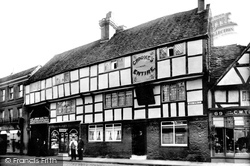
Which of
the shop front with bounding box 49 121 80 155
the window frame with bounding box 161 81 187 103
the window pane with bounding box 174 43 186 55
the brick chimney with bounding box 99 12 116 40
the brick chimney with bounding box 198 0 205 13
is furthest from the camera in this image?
the brick chimney with bounding box 99 12 116 40

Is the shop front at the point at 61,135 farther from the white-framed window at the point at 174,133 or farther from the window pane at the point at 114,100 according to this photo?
the white-framed window at the point at 174,133

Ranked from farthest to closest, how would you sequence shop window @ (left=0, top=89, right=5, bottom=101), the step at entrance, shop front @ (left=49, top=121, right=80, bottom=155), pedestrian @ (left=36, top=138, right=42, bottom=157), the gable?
shop window @ (left=0, top=89, right=5, bottom=101)
pedestrian @ (left=36, top=138, right=42, bottom=157)
shop front @ (left=49, top=121, right=80, bottom=155)
the step at entrance
the gable

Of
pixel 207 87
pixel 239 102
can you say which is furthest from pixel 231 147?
pixel 207 87

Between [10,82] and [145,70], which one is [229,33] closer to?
[145,70]

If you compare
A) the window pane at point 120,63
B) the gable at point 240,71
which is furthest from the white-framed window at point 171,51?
the window pane at point 120,63

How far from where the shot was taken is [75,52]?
26.8 metres

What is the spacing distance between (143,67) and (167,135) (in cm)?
449

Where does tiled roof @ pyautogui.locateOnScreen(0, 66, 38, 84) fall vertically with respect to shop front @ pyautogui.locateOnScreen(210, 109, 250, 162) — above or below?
above

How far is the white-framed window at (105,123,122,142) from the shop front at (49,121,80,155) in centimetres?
311

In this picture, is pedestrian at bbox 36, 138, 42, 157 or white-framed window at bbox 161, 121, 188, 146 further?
pedestrian at bbox 36, 138, 42, 157

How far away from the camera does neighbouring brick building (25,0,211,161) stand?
52.7 ft

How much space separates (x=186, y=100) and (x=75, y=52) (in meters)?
13.9

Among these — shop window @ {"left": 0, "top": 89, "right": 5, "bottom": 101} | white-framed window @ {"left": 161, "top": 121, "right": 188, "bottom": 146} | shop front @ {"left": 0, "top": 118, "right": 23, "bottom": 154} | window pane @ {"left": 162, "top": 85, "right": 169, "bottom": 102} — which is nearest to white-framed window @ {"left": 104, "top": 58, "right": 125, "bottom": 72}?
window pane @ {"left": 162, "top": 85, "right": 169, "bottom": 102}

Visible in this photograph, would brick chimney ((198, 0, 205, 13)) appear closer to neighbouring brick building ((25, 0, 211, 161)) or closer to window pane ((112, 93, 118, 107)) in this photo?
neighbouring brick building ((25, 0, 211, 161))
